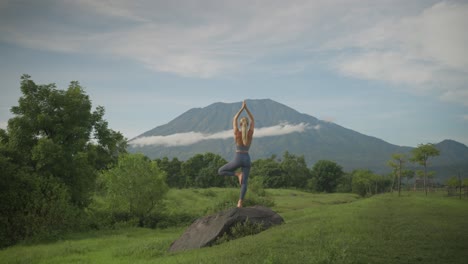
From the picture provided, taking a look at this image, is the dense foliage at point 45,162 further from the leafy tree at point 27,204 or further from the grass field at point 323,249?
the grass field at point 323,249

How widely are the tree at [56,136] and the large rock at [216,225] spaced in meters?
14.8

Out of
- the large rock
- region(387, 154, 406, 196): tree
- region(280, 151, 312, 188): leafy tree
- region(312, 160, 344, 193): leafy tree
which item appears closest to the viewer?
the large rock

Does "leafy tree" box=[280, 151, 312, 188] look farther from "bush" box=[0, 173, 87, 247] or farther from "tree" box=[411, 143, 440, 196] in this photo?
"bush" box=[0, 173, 87, 247]

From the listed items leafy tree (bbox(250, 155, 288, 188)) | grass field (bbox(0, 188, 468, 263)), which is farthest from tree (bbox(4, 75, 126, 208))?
leafy tree (bbox(250, 155, 288, 188))

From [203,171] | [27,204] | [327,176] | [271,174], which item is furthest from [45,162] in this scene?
[327,176]

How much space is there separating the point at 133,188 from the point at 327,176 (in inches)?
2871

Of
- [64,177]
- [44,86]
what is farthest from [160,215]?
[44,86]

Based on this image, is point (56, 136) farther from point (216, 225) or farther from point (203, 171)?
point (203, 171)

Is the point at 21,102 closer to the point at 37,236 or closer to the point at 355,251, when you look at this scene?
the point at 37,236

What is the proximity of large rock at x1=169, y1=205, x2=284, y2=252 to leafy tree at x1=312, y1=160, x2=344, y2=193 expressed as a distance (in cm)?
8211

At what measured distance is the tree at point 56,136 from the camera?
85.0 feet

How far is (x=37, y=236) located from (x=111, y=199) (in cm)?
999

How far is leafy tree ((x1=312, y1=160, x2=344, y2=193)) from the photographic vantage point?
3782 inches

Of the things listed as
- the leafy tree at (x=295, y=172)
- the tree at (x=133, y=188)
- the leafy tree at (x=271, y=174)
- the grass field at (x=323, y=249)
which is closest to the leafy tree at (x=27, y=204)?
the grass field at (x=323, y=249)
